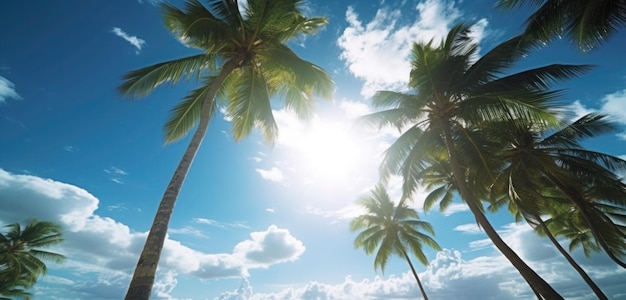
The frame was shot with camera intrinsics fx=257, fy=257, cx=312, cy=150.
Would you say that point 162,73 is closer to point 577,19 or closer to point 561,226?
point 577,19

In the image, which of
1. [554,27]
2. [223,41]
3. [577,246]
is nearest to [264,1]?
[223,41]

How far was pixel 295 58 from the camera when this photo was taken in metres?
8.55

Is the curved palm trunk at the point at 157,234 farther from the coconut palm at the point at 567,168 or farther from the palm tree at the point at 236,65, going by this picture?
the coconut palm at the point at 567,168

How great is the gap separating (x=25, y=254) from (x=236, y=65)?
2570 centimetres

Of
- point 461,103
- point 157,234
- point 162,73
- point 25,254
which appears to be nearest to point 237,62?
point 162,73

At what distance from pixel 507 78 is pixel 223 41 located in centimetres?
974

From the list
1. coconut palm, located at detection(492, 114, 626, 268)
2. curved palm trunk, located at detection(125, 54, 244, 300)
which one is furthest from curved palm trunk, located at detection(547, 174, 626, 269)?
curved palm trunk, located at detection(125, 54, 244, 300)

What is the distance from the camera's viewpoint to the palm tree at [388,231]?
66.6 feet

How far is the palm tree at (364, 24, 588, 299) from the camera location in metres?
8.16

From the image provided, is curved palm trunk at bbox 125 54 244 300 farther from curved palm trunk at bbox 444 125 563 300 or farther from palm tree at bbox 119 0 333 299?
curved palm trunk at bbox 444 125 563 300

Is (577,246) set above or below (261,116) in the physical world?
below

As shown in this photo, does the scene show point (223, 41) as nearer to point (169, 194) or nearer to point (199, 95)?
point (199, 95)

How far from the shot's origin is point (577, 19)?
7.21 metres

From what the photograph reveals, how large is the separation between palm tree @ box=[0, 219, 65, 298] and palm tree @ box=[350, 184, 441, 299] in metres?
24.5
